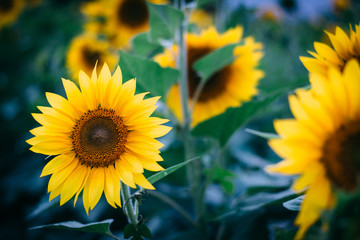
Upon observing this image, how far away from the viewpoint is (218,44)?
954mm

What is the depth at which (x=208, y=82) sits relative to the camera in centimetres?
107

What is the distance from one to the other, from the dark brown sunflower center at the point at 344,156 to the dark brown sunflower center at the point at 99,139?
0.34m

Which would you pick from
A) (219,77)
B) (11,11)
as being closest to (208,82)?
(219,77)

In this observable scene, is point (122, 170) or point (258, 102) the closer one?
point (122, 170)

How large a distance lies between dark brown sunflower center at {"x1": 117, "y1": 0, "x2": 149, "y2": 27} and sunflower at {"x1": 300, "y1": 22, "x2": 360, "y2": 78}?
46.1 inches

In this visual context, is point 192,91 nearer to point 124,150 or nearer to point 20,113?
point 124,150

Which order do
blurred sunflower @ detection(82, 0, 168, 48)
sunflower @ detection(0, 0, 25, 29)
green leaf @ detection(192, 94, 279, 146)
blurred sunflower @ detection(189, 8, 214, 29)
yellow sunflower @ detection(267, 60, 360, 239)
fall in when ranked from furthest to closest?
blurred sunflower @ detection(189, 8, 214, 29)
sunflower @ detection(0, 0, 25, 29)
blurred sunflower @ detection(82, 0, 168, 48)
green leaf @ detection(192, 94, 279, 146)
yellow sunflower @ detection(267, 60, 360, 239)

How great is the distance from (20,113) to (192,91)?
3.42ft

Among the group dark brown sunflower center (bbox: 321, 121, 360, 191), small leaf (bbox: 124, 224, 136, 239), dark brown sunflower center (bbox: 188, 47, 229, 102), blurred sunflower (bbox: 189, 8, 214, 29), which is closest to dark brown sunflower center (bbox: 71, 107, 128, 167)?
small leaf (bbox: 124, 224, 136, 239)

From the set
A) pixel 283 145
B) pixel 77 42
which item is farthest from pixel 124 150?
pixel 77 42

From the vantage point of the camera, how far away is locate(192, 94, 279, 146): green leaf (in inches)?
24.9

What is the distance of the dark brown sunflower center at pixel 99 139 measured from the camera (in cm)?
54

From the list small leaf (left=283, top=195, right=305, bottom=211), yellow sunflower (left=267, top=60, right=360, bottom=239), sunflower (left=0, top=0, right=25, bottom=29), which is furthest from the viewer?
sunflower (left=0, top=0, right=25, bottom=29)

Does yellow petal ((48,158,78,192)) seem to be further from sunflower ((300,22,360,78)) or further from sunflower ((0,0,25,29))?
sunflower ((0,0,25,29))
